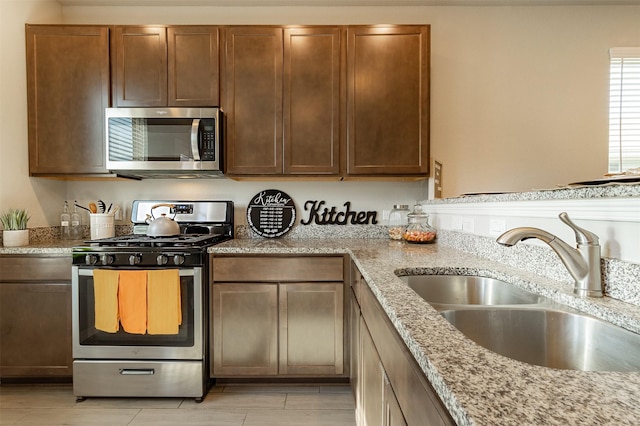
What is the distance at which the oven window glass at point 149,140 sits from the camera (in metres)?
2.40

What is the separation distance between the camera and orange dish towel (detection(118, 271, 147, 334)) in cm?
206

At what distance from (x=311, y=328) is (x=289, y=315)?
157mm

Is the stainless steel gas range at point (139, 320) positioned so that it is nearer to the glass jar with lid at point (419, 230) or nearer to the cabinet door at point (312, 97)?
the cabinet door at point (312, 97)

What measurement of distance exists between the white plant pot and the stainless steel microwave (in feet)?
2.24

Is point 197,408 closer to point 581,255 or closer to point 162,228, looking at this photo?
point 162,228

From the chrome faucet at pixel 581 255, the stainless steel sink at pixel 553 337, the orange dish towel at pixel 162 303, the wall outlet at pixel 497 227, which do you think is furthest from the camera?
the orange dish towel at pixel 162 303

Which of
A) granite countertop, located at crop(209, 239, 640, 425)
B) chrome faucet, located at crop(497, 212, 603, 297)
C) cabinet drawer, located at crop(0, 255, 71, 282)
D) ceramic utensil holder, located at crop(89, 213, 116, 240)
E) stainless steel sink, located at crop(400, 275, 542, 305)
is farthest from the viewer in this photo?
ceramic utensil holder, located at crop(89, 213, 116, 240)

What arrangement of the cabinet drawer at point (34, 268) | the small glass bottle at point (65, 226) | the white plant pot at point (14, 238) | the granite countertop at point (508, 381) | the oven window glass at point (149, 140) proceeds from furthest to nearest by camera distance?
the small glass bottle at point (65, 226)
the oven window glass at point (149, 140)
the white plant pot at point (14, 238)
the cabinet drawer at point (34, 268)
the granite countertop at point (508, 381)


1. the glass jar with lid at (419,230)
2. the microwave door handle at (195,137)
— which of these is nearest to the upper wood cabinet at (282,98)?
the microwave door handle at (195,137)

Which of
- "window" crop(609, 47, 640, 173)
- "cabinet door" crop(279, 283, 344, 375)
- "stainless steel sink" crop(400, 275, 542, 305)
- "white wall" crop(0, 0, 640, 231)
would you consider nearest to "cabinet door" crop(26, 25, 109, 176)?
"white wall" crop(0, 0, 640, 231)

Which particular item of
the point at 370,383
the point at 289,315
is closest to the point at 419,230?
the point at 289,315

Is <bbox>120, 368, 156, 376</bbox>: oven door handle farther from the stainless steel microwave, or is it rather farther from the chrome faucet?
the chrome faucet

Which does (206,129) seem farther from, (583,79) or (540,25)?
(583,79)

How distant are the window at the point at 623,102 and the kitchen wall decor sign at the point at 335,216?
1.93 metres
